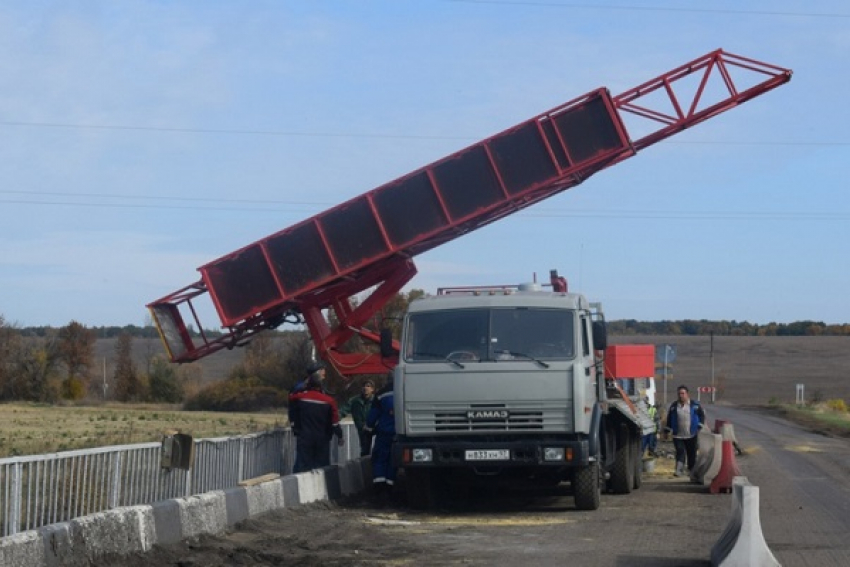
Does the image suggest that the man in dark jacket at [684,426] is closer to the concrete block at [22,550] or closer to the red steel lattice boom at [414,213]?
the red steel lattice boom at [414,213]

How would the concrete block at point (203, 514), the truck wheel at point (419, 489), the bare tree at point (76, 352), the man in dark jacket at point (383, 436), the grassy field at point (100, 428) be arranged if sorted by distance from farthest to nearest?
the bare tree at point (76, 352)
the grassy field at point (100, 428)
the man in dark jacket at point (383, 436)
the truck wheel at point (419, 489)
the concrete block at point (203, 514)

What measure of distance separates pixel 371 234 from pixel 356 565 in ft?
33.2

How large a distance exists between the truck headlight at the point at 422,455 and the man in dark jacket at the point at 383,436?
1143 mm

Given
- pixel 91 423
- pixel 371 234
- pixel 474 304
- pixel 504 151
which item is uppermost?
pixel 504 151

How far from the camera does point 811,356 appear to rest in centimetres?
10412

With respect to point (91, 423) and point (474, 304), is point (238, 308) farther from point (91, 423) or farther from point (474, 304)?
point (91, 423)

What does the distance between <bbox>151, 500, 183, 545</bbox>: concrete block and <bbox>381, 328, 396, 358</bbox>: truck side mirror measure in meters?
4.41

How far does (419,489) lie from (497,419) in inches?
55.3

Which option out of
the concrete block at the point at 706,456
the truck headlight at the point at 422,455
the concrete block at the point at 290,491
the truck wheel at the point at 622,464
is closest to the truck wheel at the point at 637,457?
the truck wheel at the point at 622,464

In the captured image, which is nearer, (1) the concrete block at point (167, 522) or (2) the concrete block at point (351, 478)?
(1) the concrete block at point (167, 522)

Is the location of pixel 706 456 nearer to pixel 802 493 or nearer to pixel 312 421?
pixel 802 493

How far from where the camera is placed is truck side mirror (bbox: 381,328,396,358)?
15.0m

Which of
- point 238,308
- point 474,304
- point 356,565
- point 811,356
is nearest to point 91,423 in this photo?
point 238,308

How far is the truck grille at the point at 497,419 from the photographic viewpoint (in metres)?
14.1
